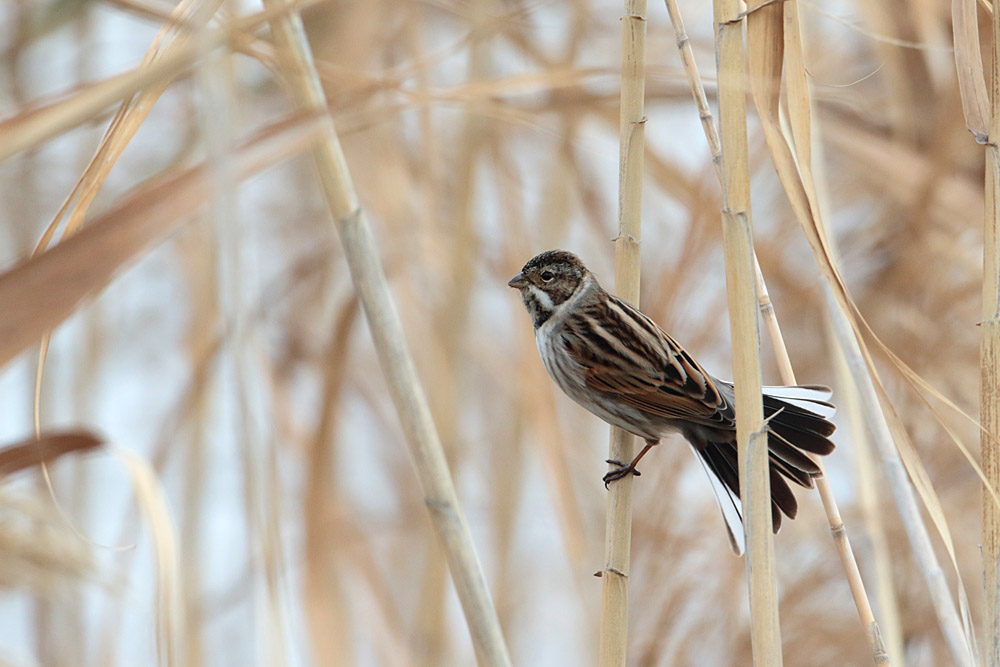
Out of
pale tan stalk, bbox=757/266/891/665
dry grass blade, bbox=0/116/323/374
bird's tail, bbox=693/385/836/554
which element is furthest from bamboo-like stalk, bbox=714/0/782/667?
dry grass blade, bbox=0/116/323/374

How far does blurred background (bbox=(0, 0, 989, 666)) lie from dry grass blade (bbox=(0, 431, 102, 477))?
0.81m

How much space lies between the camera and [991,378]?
1128mm

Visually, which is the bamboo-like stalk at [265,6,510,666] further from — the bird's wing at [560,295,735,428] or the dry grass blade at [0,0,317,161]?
the bird's wing at [560,295,735,428]

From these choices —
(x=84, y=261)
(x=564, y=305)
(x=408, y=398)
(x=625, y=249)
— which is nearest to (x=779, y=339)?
(x=625, y=249)

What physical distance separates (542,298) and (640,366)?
13.5 inches

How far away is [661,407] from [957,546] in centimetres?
162

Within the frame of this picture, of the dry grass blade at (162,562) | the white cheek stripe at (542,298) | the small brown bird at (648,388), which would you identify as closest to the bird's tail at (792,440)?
the small brown bird at (648,388)

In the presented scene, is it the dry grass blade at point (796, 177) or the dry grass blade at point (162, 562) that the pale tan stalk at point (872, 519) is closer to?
the dry grass blade at point (796, 177)

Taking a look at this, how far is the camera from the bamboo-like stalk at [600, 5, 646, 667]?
123 cm

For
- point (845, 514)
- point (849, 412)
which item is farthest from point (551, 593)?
point (849, 412)

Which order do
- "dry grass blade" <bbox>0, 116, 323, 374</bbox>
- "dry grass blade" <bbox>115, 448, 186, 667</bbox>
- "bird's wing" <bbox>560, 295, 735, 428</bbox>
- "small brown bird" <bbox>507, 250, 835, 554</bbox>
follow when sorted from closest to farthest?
"dry grass blade" <bbox>0, 116, 323, 374</bbox> → "dry grass blade" <bbox>115, 448, 186, 667</bbox> → "small brown bird" <bbox>507, 250, 835, 554</bbox> → "bird's wing" <bbox>560, 295, 735, 428</bbox>

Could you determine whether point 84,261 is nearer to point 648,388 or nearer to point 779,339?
point 779,339

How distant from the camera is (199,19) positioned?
0.85 meters

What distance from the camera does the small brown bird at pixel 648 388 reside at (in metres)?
Answer: 1.58
